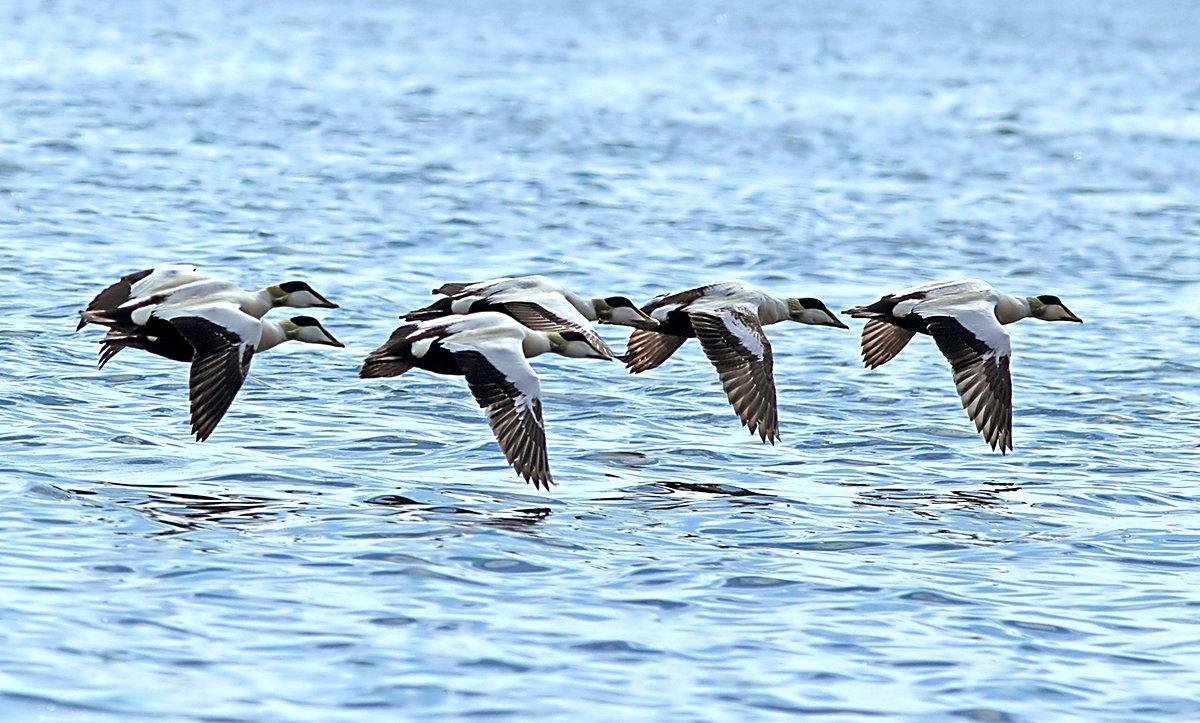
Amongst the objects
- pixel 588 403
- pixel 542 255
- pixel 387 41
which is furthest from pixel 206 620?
pixel 387 41

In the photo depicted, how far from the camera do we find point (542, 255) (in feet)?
67.4

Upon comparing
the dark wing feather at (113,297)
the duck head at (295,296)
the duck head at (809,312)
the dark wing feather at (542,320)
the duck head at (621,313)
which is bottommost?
the duck head at (809,312)

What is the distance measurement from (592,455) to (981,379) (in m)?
2.77

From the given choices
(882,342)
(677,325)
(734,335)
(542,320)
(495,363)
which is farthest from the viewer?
(882,342)

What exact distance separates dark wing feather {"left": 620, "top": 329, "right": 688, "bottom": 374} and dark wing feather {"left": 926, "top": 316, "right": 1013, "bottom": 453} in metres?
2.05

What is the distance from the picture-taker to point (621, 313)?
13.5 meters

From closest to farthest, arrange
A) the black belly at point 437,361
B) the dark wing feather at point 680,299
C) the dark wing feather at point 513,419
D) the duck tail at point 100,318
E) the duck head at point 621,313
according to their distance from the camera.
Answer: the dark wing feather at point 513,419, the black belly at point 437,361, the duck tail at point 100,318, the duck head at point 621,313, the dark wing feather at point 680,299

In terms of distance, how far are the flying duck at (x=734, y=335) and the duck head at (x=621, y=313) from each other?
25cm

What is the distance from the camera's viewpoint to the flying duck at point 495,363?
11164 mm

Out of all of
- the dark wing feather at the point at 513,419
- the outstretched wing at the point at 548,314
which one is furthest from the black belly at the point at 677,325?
the dark wing feather at the point at 513,419

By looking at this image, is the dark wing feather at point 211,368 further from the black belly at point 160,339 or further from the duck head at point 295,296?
the duck head at point 295,296

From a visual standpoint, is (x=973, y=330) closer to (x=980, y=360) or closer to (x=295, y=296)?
(x=980, y=360)

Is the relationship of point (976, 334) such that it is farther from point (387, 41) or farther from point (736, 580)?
point (387, 41)

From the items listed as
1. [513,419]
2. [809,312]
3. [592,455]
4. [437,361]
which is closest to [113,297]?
[437,361]
